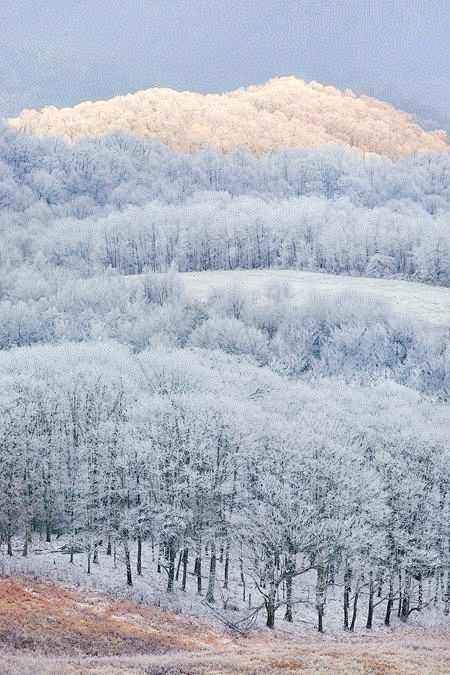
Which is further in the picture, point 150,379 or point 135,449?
point 150,379

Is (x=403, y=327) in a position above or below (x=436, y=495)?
above

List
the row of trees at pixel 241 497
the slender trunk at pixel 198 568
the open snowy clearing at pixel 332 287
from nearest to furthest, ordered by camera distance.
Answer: the row of trees at pixel 241 497 < the slender trunk at pixel 198 568 < the open snowy clearing at pixel 332 287

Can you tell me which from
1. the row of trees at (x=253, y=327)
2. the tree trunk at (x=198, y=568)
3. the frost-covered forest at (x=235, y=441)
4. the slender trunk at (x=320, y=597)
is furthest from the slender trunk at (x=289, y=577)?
the row of trees at (x=253, y=327)

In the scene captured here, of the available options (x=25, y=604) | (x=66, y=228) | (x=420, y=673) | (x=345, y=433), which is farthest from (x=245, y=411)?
(x=66, y=228)

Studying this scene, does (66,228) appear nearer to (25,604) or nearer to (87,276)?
(87,276)

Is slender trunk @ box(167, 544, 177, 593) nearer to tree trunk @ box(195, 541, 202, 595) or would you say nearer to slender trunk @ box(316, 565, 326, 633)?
tree trunk @ box(195, 541, 202, 595)

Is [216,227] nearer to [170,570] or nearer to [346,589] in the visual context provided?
[170,570]

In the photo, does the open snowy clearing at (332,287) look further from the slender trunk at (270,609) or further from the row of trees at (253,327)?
the slender trunk at (270,609)
